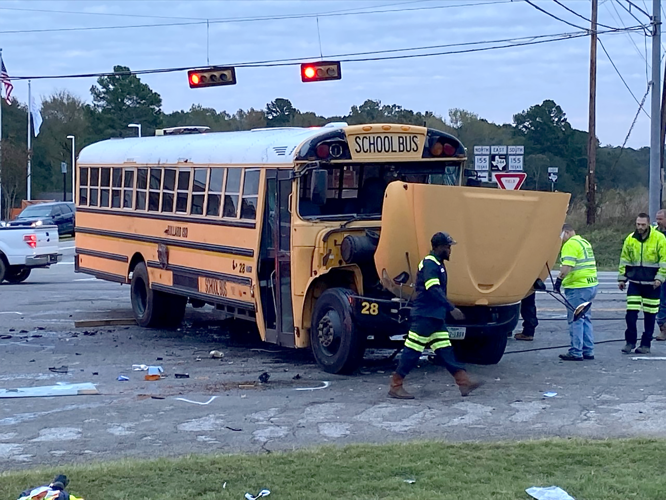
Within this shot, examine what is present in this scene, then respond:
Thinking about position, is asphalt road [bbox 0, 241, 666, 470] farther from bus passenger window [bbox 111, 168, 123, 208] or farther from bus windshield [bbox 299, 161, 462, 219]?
bus passenger window [bbox 111, 168, 123, 208]

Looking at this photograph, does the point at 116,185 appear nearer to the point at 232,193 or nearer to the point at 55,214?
the point at 232,193

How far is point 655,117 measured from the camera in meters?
25.3

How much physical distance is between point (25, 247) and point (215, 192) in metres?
11.2

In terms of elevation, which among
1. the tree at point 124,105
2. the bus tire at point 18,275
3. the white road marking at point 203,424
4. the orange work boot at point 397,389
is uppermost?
the tree at point 124,105

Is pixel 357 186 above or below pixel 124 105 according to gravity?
below

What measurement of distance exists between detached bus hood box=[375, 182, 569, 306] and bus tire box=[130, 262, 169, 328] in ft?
18.5

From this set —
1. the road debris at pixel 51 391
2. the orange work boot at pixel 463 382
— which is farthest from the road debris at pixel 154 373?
the orange work boot at pixel 463 382

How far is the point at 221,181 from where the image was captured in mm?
12875

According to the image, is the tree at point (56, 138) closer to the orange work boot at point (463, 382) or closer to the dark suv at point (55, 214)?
the dark suv at point (55, 214)

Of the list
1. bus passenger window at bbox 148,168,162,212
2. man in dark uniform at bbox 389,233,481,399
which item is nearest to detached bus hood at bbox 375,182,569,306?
man in dark uniform at bbox 389,233,481,399

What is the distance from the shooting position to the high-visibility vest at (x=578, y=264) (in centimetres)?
1193

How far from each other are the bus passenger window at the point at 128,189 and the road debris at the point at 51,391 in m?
5.35

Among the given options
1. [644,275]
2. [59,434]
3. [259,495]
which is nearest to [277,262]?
[59,434]

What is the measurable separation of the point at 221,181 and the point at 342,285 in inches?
101
